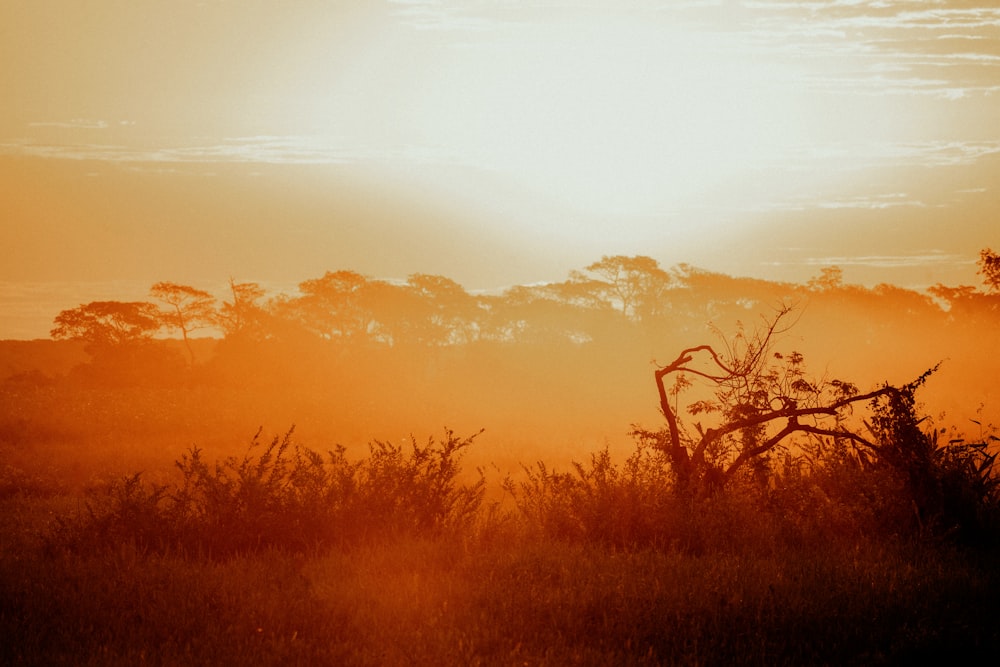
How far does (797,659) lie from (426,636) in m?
2.42

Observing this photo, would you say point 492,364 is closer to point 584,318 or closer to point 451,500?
point 584,318

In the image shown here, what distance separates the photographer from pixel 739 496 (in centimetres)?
965

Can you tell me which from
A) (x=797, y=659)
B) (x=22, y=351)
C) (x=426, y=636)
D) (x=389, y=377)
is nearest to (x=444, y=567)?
(x=426, y=636)

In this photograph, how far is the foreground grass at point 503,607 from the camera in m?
6.05

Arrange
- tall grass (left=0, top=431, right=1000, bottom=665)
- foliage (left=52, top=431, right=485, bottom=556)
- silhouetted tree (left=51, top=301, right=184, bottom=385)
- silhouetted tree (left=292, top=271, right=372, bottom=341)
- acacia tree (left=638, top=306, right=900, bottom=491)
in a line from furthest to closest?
1. silhouetted tree (left=292, top=271, right=372, bottom=341)
2. silhouetted tree (left=51, top=301, right=184, bottom=385)
3. acacia tree (left=638, top=306, right=900, bottom=491)
4. foliage (left=52, top=431, right=485, bottom=556)
5. tall grass (left=0, top=431, right=1000, bottom=665)

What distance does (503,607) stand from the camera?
677 cm

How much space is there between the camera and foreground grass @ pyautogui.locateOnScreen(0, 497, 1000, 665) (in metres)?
6.05

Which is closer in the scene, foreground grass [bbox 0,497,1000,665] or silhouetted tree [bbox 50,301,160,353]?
foreground grass [bbox 0,497,1000,665]

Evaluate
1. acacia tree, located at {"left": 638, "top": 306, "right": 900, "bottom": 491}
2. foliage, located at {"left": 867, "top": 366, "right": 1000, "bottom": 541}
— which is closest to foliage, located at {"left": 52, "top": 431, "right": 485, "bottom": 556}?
acacia tree, located at {"left": 638, "top": 306, "right": 900, "bottom": 491}

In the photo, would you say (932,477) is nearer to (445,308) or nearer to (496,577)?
(496,577)

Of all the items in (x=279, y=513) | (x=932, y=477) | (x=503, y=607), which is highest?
(x=932, y=477)

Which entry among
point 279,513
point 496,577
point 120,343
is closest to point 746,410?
point 496,577

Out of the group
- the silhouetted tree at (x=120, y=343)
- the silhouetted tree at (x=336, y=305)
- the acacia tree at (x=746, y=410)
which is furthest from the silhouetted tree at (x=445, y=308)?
the acacia tree at (x=746, y=410)

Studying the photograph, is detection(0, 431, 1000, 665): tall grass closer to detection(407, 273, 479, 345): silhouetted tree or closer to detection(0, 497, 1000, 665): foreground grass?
detection(0, 497, 1000, 665): foreground grass
